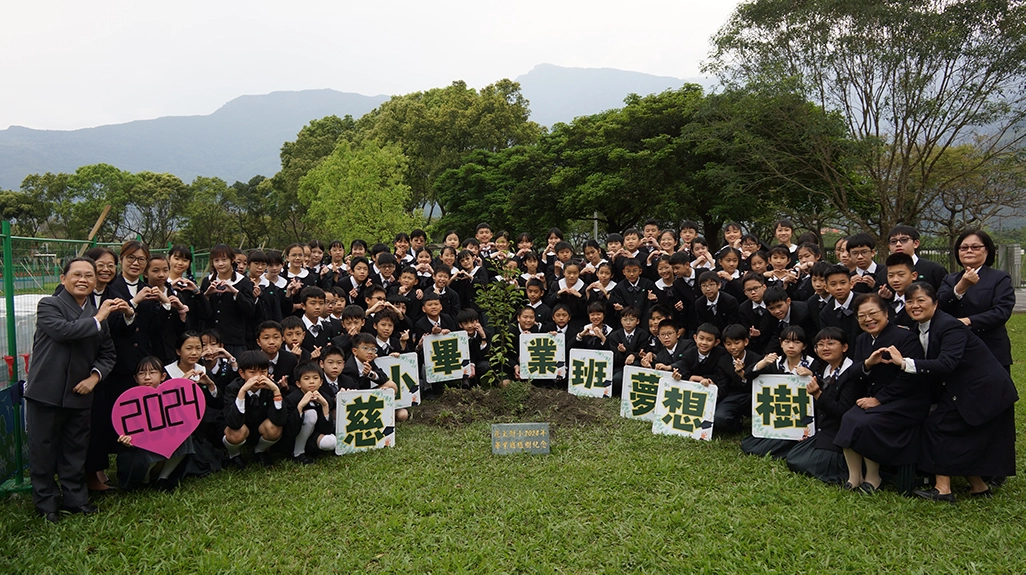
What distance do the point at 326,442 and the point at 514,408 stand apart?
2.07m

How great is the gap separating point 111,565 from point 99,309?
1.70 m

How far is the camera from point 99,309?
4.33 m

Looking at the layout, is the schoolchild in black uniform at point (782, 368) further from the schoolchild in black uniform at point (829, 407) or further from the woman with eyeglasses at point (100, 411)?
the woman with eyeglasses at point (100, 411)

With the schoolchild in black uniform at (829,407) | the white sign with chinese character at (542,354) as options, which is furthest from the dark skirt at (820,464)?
the white sign with chinese character at (542,354)

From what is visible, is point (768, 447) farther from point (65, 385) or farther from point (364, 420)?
point (65, 385)

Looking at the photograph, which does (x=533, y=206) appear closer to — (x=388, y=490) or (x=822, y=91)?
(x=822, y=91)

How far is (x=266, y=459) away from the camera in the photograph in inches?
207

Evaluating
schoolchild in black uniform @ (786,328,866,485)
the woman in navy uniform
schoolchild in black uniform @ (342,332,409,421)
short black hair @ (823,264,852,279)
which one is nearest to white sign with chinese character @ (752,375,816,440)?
schoolchild in black uniform @ (786,328,866,485)

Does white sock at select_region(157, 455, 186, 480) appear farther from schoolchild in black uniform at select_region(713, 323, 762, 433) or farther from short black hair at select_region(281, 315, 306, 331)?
schoolchild in black uniform at select_region(713, 323, 762, 433)

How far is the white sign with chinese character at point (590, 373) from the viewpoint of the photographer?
23.2ft

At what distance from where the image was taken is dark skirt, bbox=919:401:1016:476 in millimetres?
4359

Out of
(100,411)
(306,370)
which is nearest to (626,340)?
(306,370)

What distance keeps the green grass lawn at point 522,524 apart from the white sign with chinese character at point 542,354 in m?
2.11

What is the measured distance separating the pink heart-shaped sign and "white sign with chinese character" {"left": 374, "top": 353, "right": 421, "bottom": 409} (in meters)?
1.99
